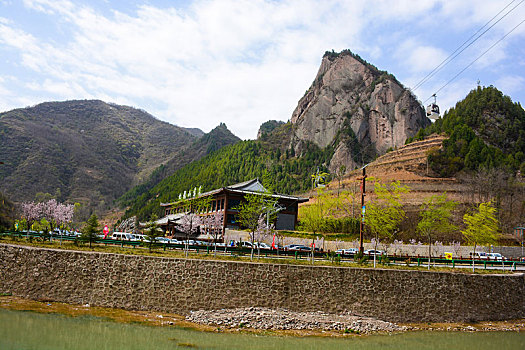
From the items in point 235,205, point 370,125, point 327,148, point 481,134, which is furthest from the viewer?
point 370,125

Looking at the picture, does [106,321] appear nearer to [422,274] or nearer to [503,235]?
[422,274]

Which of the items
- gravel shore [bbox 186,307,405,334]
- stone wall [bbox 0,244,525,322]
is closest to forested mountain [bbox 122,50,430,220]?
stone wall [bbox 0,244,525,322]

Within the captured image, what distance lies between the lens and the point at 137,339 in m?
19.3

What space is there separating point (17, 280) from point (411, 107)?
180795 mm

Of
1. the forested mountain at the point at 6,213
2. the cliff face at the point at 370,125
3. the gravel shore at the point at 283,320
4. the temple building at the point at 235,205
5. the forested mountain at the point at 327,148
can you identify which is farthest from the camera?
the cliff face at the point at 370,125

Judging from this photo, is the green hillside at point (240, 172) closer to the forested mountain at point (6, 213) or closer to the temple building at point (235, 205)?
the forested mountain at point (6, 213)

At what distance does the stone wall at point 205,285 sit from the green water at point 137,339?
9.34 feet

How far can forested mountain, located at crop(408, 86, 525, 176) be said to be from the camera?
105625mm

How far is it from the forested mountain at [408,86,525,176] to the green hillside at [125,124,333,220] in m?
46.3

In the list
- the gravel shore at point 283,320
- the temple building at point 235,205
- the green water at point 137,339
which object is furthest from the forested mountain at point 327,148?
the green water at point 137,339

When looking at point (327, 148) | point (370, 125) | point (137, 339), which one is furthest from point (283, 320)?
point (370, 125)

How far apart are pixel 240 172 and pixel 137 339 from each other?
130 m

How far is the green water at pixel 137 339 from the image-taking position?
18250 millimetres

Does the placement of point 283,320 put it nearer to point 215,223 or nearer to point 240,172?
point 215,223
